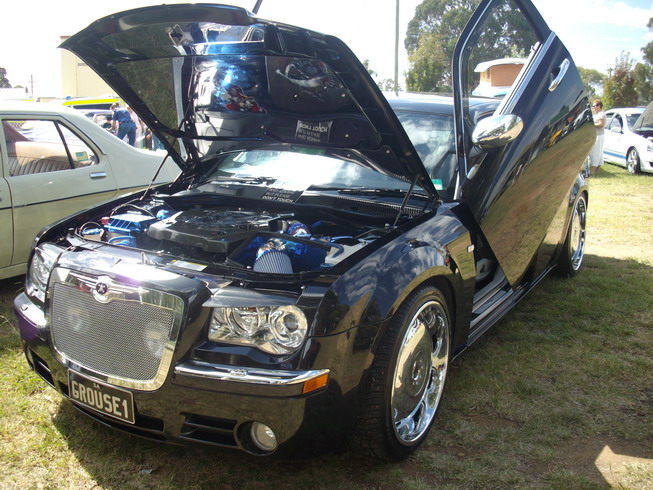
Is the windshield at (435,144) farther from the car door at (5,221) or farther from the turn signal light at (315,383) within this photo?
the car door at (5,221)

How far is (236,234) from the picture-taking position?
2.90 m

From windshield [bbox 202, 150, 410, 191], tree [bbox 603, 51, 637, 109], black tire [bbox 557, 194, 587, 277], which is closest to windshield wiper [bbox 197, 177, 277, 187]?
windshield [bbox 202, 150, 410, 191]

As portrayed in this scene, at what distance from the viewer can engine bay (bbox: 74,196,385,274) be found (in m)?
2.78

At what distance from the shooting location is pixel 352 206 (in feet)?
10.9

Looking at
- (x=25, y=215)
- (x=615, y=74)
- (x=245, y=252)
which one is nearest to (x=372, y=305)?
(x=245, y=252)

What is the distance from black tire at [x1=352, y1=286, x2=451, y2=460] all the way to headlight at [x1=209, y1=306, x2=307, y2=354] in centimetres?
39

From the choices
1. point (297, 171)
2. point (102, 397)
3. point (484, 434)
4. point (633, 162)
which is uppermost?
point (297, 171)

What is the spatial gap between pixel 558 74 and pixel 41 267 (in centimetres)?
305

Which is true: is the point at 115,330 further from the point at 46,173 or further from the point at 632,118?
the point at 632,118

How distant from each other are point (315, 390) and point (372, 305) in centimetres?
40

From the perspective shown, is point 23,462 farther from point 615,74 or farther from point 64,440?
point 615,74

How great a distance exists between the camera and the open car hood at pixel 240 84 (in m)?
2.55

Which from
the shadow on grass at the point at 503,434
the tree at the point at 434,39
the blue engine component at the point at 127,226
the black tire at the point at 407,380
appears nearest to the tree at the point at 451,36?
the tree at the point at 434,39

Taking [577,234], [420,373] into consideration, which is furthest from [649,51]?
[420,373]
